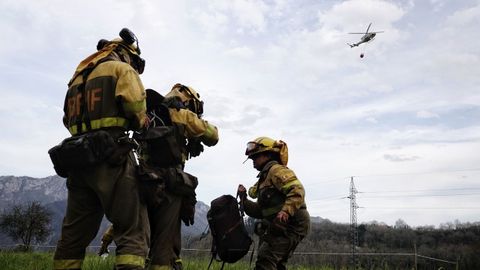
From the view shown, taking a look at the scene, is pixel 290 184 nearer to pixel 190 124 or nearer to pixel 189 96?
pixel 190 124

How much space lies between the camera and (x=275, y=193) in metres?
6.19

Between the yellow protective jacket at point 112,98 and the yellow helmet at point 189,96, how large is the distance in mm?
1803

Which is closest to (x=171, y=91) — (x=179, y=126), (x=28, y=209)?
(x=179, y=126)

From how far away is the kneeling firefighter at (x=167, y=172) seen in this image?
4473 mm

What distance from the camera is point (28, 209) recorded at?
201ft

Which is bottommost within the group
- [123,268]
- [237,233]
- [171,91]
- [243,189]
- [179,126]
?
[123,268]

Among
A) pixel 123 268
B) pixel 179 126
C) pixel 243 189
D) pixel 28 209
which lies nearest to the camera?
pixel 123 268

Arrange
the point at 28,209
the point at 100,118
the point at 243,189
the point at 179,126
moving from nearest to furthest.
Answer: the point at 100,118 → the point at 179,126 → the point at 243,189 → the point at 28,209

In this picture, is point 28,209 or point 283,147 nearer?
point 283,147

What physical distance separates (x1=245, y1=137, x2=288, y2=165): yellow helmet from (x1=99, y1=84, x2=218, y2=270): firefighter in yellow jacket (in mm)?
1194

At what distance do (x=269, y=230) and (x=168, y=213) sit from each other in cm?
173

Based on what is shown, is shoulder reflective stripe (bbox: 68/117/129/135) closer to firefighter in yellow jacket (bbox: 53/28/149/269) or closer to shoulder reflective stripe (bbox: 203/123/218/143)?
firefighter in yellow jacket (bbox: 53/28/149/269)

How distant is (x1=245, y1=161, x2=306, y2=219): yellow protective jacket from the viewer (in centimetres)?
577

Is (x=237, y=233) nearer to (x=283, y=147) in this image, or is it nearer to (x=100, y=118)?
(x=283, y=147)
